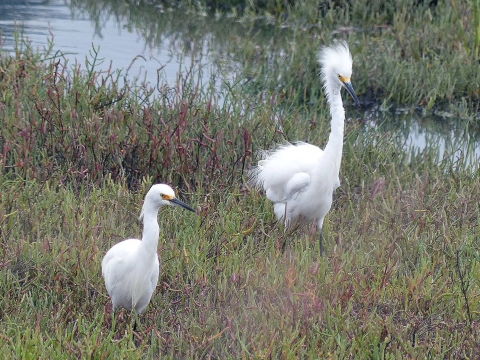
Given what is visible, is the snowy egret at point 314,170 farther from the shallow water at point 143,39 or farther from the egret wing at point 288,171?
the shallow water at point 143,39

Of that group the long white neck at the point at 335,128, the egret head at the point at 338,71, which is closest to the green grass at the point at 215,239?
the long white neck at the point at 335,128

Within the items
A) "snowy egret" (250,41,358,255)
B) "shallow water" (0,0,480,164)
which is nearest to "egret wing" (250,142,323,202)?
"snowy egret" (250,41,358,255)

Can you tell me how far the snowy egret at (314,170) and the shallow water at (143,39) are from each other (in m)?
3.08

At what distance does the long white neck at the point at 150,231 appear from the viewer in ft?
13.0

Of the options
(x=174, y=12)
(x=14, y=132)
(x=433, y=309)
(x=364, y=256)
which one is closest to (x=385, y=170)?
(x=364, y=256)

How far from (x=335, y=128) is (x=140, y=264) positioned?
1.63m

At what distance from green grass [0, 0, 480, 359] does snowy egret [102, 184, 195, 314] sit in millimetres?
114

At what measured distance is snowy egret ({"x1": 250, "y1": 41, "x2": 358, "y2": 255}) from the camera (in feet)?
16.8

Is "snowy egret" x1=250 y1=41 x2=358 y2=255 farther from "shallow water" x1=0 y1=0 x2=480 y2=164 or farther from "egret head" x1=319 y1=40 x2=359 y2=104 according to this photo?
"shallow water" x1=0 y1=0 x2=480 y2=164

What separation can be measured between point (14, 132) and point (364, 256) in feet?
8.46

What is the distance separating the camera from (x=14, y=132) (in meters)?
5.89

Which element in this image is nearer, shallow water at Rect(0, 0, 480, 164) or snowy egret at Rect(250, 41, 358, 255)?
snowy egret at Rect(250, 41, 358, 255)

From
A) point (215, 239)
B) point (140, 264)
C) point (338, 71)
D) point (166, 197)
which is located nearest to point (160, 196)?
point (166, 197)

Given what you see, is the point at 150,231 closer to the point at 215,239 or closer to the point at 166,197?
the point at 166,197
